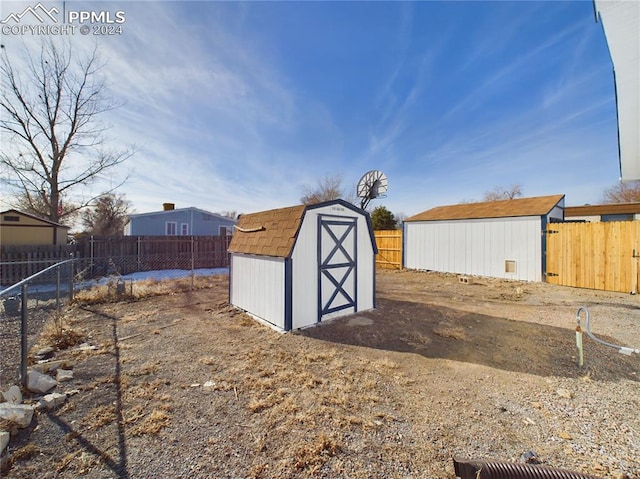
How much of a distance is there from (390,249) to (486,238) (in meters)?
5.46

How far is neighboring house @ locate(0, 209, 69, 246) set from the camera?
10961 mm

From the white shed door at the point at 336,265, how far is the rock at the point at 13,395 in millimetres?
4396

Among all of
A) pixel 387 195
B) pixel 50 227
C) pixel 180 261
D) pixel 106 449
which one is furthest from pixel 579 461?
pixel 50 227

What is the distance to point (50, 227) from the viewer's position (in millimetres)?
12172

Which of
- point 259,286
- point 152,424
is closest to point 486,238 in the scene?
point 259,286

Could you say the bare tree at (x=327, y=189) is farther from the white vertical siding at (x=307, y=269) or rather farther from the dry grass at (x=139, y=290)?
the white vertical siding at (x=307, y=269)

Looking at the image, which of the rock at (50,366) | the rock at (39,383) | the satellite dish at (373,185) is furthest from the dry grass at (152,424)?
the satellite dish at (373,185)

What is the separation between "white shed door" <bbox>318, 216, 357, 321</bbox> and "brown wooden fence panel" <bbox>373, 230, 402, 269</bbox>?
9.22m

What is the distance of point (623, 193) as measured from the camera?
2666 centimetres

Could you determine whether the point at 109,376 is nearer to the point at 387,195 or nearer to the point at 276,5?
the point at 276,5

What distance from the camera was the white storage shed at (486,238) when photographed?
1026cm

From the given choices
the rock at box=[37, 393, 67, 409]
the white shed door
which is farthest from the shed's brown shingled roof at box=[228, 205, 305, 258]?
the rock at box=[37, 393, 67, 409]

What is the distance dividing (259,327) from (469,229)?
11407 mm

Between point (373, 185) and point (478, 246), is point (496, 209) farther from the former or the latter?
point (373, 185)
